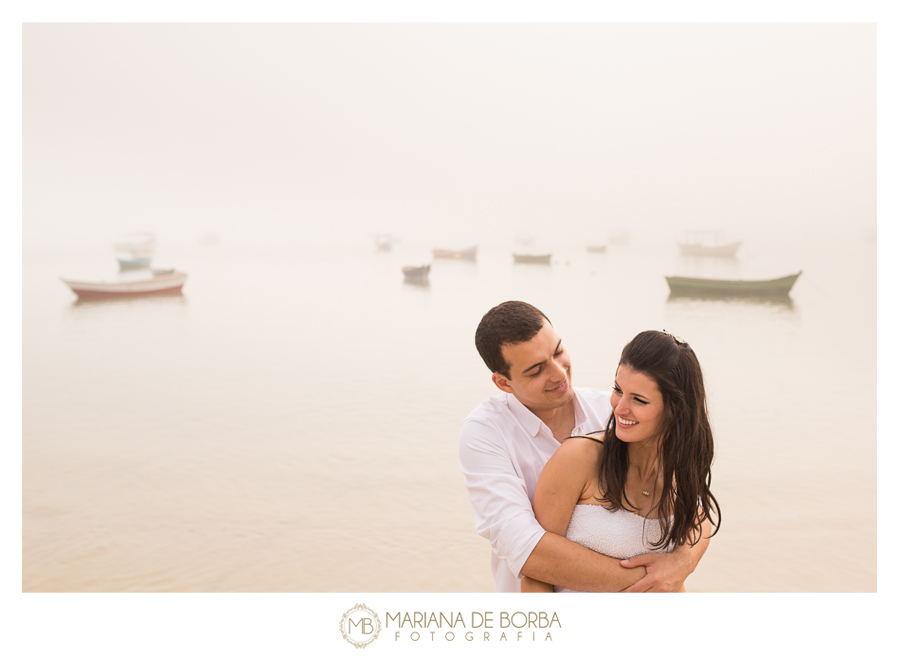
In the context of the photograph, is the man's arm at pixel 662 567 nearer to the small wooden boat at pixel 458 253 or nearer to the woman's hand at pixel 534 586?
the woman's hand at pixel 534 586

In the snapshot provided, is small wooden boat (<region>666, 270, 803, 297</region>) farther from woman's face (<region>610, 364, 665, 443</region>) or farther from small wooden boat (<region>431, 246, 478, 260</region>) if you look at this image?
small wooden boat (<region>431, 246, 478, 260</region>)

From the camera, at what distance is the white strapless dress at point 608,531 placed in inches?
67.3

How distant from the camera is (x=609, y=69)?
47.0 meters

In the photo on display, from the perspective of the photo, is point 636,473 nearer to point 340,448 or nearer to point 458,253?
point 340,448

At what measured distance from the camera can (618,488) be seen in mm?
1687

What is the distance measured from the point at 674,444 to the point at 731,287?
22.0m

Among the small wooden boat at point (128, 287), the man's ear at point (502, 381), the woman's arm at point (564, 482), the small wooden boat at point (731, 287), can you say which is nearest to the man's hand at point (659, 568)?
the woman's arm at point (564, 482)

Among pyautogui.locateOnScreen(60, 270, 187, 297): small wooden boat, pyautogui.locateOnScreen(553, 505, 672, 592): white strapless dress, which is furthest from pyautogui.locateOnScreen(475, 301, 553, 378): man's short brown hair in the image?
pyautogui.locateOnScreen(60, 270, 187, 297): small wooden boat

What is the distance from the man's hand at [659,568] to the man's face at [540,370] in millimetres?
449

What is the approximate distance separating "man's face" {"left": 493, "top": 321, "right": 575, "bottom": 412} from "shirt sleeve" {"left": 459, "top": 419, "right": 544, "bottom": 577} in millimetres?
143

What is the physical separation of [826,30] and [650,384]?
1708 inches

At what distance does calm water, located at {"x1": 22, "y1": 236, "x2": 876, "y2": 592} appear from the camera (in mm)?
4758
